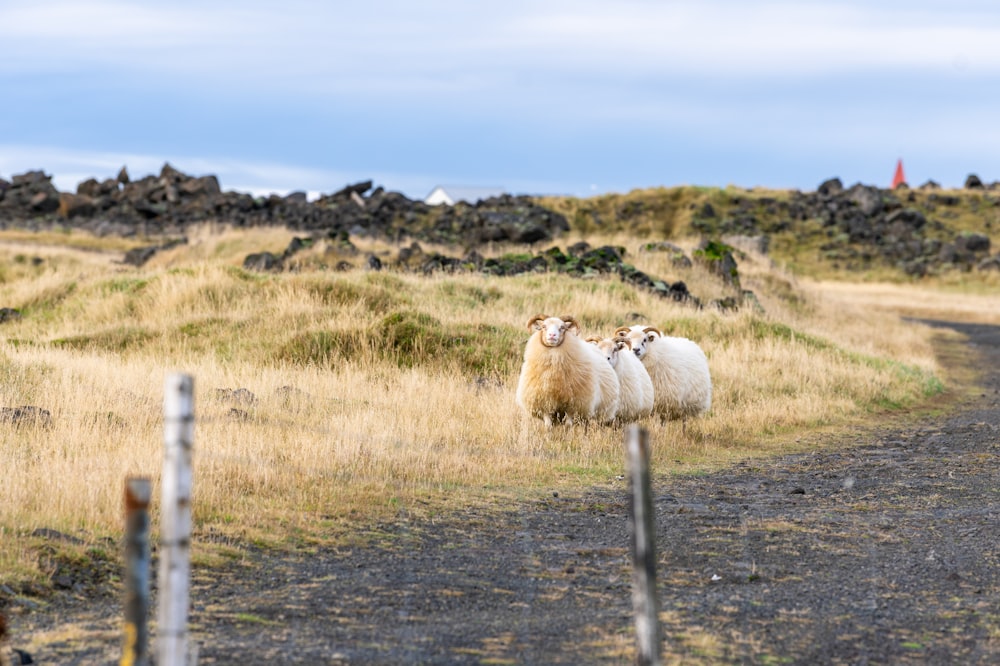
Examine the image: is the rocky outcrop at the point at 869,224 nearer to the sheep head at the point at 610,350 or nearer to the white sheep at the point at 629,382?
the white sheep at the point at 629,382

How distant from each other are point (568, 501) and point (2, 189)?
62.3 meters

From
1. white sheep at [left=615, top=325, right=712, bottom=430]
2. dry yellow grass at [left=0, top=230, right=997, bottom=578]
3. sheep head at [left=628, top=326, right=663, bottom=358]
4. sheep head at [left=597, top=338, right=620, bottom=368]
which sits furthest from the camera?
sheep head at [left=628, top=326, right=663, bottom=358]

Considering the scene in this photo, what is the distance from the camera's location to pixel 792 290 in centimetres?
3291

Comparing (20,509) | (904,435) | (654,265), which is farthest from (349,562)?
(654,265)

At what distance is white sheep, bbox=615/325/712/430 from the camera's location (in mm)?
15102

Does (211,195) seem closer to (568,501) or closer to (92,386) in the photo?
(92,386)

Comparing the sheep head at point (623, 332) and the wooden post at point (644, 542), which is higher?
the sheep head at point (623, 332)

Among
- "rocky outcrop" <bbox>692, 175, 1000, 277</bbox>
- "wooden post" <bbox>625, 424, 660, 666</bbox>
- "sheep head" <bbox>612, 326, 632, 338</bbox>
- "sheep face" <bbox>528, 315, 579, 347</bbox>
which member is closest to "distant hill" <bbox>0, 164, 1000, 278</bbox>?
"rocky outcrop" <bbox>692, 175, 1000, 277</bbox>

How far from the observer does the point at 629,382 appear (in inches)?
567

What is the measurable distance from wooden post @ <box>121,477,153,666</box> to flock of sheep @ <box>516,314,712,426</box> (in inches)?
381

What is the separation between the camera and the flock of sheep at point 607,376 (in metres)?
13.6

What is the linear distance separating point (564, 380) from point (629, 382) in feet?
4.02

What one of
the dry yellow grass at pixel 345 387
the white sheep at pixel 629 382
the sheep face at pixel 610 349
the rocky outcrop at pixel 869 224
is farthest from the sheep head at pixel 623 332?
the rocky outcrop at pixel 869 224

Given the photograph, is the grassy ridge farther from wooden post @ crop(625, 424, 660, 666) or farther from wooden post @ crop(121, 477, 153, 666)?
wooden post @ crop(121, 477, 153, 666)
